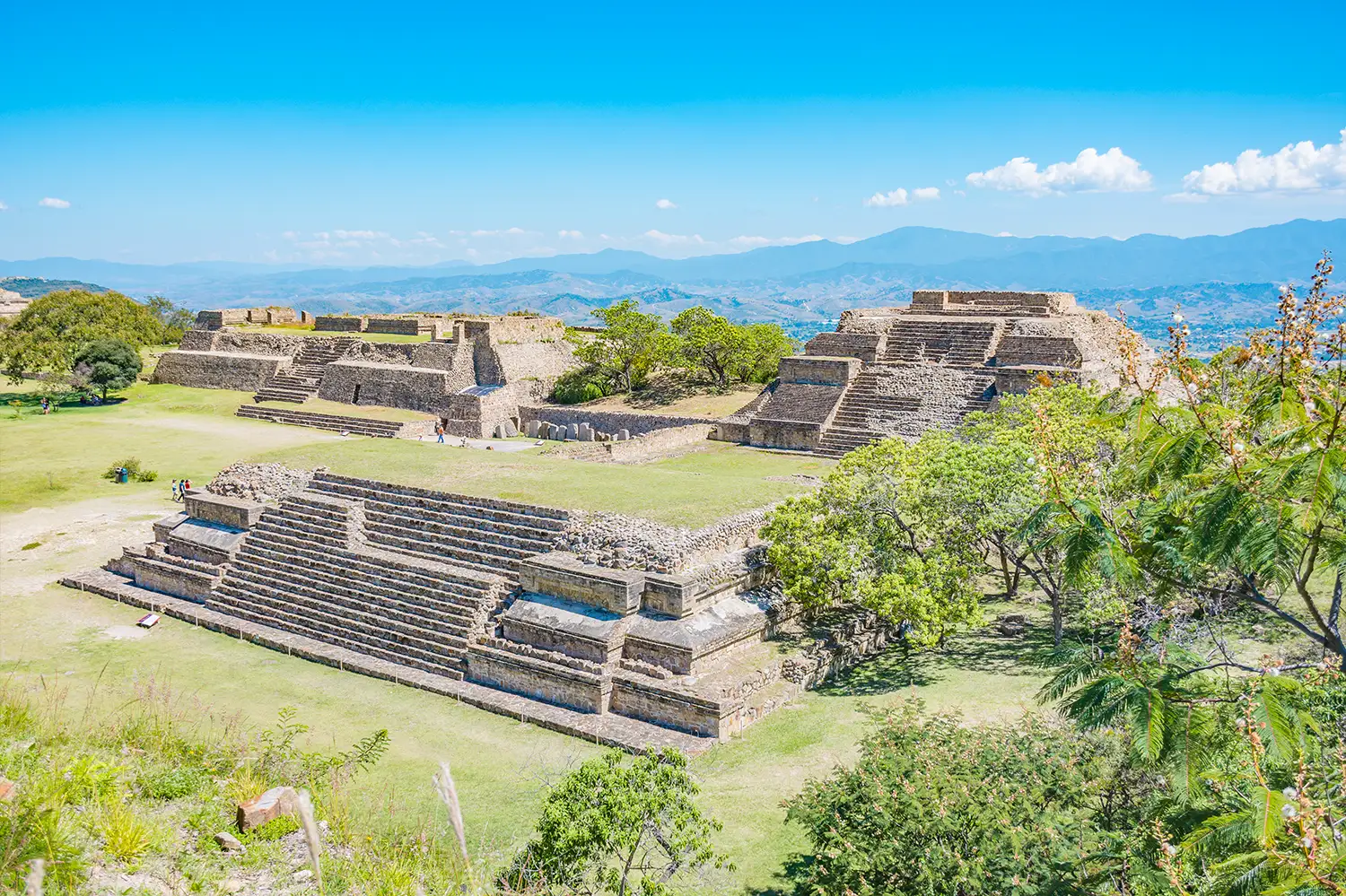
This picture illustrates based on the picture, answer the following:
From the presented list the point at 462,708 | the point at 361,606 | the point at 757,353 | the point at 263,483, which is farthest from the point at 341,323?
the point at 462,708

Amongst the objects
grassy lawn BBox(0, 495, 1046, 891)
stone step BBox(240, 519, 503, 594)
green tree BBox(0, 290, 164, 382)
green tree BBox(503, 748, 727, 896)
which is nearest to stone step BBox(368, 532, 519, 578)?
stone step BBox(240, 519, 503, 594)

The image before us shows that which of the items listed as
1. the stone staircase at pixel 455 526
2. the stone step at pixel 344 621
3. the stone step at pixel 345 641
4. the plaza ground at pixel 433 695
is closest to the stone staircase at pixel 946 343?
the plaza ground at pixel 433 695

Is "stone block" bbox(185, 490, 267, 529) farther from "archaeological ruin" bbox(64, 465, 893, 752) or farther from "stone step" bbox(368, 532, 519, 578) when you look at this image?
"stone step" bbox(368, 532, 519, 578)

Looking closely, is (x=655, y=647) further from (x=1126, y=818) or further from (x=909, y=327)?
(x=909, y=327)

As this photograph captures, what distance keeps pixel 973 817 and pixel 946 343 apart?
23199 millimetres

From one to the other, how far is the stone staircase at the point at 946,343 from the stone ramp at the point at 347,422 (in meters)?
14.8

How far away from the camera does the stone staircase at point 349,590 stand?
1382 centimetres

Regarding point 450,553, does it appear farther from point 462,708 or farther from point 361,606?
point 462,708

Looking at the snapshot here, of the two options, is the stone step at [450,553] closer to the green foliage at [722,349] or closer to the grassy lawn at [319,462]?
the grassy lawn at [319,462]

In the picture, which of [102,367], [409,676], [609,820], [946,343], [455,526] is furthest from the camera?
[102,367]

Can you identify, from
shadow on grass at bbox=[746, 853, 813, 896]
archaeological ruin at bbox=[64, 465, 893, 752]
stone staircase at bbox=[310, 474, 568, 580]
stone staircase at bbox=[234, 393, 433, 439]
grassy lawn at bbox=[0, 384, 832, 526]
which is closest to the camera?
shadow on grass at bbox=[746, 853, 813, 896]

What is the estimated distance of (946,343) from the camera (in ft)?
93.4

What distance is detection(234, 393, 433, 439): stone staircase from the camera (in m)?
30.5

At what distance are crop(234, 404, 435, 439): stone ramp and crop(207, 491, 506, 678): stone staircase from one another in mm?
12793
